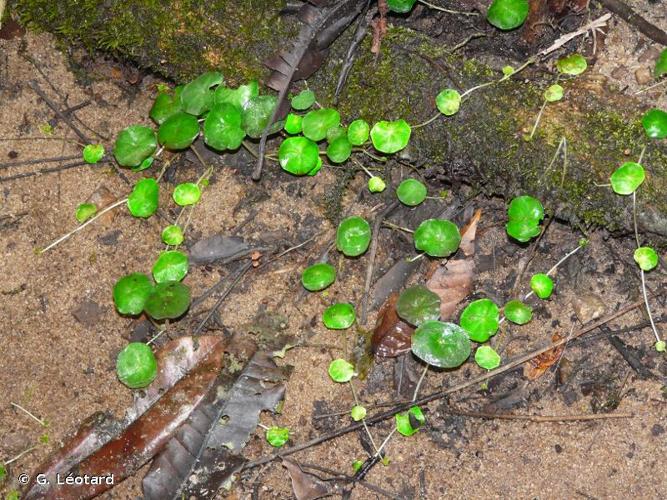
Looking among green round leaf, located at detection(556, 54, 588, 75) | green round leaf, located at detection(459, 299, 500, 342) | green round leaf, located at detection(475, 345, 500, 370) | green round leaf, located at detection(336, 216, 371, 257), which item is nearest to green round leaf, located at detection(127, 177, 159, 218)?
green round leaf, located at detection(336, 216, 371, 257)

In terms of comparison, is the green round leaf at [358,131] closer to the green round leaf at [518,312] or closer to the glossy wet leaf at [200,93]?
the glossy wet leaf at [200,93]

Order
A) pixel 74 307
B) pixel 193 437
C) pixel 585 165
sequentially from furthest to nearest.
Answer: pixel 74 307
pixel 193 437
pixel 585 165

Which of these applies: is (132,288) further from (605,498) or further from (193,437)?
(605,498)

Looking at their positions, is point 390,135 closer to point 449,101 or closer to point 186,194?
point 449,101

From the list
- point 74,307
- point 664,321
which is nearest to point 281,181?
point 74,307

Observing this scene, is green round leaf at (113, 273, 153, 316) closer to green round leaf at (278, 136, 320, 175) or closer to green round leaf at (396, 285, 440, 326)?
green round leaf at (278, 136, 320, 175)
